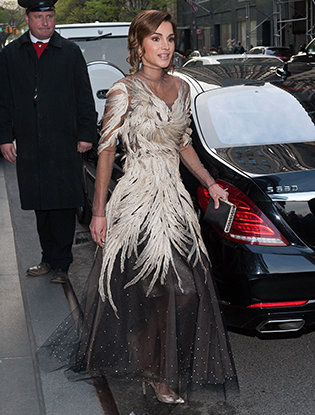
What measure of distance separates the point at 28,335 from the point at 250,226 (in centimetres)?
171

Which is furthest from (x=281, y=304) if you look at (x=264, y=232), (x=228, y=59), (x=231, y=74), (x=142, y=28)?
(x=228, y=59)

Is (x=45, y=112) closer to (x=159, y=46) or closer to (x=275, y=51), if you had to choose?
(x=159, y=46)

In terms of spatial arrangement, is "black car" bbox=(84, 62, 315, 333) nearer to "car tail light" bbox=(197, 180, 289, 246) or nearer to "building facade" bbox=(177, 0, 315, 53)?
"car tail light" bbox=(197, 180, 289, 246)

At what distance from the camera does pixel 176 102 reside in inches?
125

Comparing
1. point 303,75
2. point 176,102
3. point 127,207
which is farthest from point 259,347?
point 303,75

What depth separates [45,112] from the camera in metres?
4.77

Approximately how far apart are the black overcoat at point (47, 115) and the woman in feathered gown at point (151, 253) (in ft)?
5.59

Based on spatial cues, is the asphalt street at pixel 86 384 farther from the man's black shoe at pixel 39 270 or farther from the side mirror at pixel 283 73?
the side mirror at pixel 283 73

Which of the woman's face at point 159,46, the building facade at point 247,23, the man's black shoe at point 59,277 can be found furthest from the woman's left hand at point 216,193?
the building facade at point 247,23

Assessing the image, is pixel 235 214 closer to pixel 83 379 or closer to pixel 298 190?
pixel 298 190

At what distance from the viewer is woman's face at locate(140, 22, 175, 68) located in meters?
3.08

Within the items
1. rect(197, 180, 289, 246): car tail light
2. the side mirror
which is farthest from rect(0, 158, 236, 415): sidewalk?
the side mirror

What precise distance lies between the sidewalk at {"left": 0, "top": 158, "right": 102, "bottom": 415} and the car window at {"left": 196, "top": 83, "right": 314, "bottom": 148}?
63.2 inches

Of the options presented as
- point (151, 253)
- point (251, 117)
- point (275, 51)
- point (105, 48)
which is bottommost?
point (275, 51)
